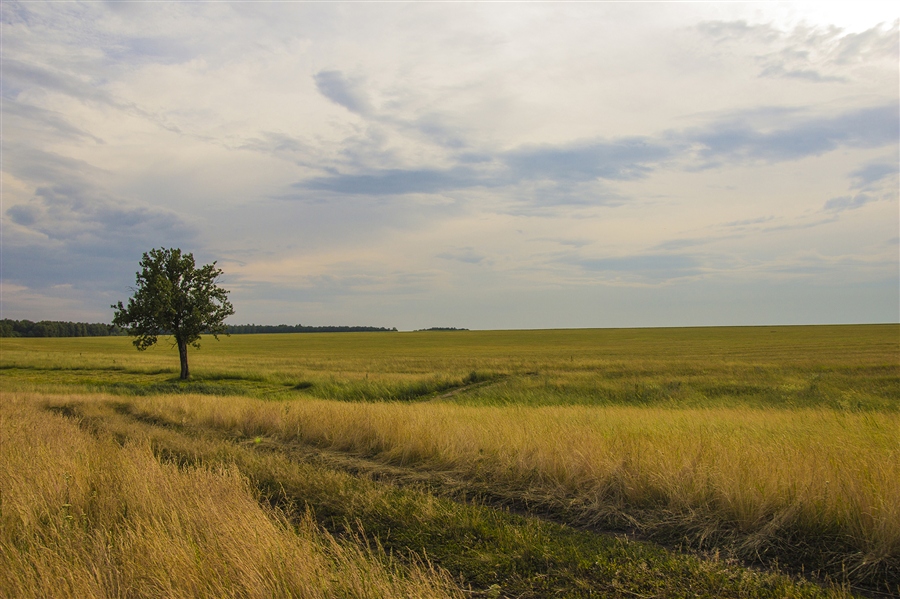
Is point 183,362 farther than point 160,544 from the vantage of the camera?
Yes

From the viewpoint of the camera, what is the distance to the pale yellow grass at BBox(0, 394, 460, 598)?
4323 millimetres

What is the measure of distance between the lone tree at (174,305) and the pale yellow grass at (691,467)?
32.7m

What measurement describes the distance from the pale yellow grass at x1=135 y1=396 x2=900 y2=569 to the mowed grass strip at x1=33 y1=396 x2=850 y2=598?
97 centimetres

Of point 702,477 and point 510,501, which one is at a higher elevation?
point 702,477

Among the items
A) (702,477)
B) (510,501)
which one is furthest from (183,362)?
(702,477)

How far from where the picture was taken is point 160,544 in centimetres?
496

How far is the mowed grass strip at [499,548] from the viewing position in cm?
440

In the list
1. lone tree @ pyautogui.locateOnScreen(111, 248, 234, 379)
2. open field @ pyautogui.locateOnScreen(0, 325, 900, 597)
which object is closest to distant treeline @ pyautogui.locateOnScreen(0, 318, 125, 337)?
lone tree @ pyautogui.locateOnScreen(111, 248, 234, 379)

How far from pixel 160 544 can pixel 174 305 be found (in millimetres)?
40878

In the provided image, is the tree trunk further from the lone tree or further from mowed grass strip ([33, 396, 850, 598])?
mowed grass strip ([33, 396, 850, 598])

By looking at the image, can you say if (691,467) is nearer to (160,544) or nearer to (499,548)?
(499,548)

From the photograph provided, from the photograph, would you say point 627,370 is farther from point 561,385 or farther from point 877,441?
point 877,441

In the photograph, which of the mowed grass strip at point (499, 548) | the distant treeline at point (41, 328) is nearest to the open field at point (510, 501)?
the mowed grass strip at point (499, 548)

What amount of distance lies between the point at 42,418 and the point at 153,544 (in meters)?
11.9
